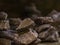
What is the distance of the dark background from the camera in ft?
4.33

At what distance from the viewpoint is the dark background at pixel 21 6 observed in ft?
4.33

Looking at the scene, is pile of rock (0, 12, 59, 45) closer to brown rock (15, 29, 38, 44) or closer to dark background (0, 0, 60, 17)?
brown rock (15, 29, 38, 44)

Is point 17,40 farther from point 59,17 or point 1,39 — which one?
point 59,17

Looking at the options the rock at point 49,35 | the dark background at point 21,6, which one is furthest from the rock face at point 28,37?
the dark background at point 21,6

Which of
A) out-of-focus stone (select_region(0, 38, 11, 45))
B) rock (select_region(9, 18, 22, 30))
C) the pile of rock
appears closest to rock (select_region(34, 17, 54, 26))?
the pile of rock

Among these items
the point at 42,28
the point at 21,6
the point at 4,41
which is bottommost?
the point at 4,41

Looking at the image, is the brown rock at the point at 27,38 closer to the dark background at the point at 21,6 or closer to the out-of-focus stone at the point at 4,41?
the out-of-focus stone at the point at 4,41

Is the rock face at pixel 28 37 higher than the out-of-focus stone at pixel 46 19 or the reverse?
the reverse

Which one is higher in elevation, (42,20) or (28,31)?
(42,20)

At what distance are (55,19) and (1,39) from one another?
48 cm

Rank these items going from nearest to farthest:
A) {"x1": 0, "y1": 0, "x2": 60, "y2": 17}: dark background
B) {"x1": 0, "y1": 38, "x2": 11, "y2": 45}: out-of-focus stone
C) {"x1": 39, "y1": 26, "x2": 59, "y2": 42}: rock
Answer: {"x1": 0, "y1": 38, "x2": 11, "y2": 45}: out-of-focus stone, {"x1": 39, "y1": 26, "x2": 59, "y2": 42}: rock, {"x1": 0, "y1": 0, "x2": 60, "y2": 17}: dark background

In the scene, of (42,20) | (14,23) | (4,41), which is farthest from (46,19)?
(4,41)

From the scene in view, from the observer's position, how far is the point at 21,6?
53.9 inches

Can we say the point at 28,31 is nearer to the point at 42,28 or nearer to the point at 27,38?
the point at 27,38
